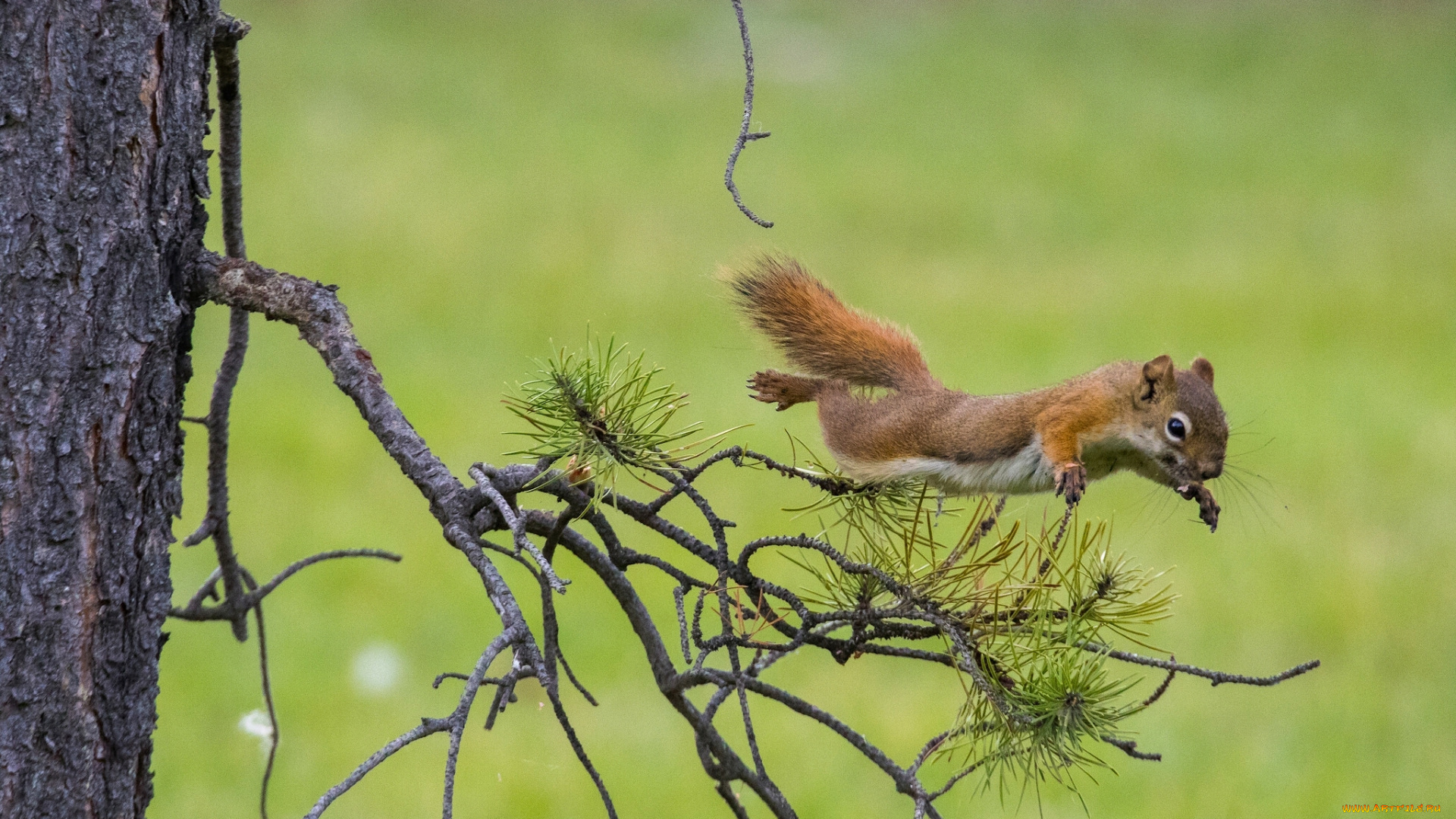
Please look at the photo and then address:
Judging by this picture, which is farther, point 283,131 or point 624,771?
point 283,131

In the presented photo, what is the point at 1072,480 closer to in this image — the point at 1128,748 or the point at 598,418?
the point at 1128,748

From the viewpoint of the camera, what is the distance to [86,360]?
0.80 m

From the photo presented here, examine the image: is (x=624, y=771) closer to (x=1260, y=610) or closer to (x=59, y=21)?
(x=1260, y=610)

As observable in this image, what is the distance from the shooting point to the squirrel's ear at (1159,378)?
43.8 inches

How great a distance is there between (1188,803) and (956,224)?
3.48 meters

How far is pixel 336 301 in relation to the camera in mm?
844

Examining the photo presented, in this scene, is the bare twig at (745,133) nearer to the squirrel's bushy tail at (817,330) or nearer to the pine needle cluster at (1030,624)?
the pine needle cluster at (1030,624)

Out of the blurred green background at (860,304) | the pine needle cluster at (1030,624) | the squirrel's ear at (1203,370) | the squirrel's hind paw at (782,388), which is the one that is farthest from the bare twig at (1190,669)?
the squirrel's hind paw at (782,388)

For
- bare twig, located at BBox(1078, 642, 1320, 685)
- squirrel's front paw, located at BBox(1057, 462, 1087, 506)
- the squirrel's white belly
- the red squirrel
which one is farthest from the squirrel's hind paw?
bare twig, located at BBox(1078, 642, 1320, 685)

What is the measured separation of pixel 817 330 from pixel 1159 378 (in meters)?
0.33

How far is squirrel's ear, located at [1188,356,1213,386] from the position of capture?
119 centimetres

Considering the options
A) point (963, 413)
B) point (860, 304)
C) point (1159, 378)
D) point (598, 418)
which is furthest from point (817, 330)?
point (860, 304)

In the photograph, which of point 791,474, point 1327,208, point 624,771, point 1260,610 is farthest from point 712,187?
point 791,474

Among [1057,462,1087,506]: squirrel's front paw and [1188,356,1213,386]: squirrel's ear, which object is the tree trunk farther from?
[1188,356,1213,386]: squirrel's ear
